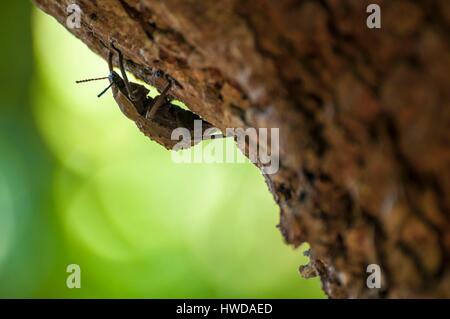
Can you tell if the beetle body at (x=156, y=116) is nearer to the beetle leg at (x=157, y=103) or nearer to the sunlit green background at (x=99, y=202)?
the beetle leg at (x=157, y=103)

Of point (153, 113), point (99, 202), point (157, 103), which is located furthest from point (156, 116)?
point (99, 202)

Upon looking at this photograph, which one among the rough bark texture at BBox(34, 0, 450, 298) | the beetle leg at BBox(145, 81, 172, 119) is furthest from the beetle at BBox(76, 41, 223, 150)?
the rough bark texture at BBox(34, 0, 450, 298)

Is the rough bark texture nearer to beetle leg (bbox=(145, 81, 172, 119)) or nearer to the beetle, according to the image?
beetle leg (bbox=(145, 81, 172, 119))

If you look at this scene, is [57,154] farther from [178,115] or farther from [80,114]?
[178,115]

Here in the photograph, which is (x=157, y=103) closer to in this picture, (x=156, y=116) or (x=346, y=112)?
(x=156, y=116)

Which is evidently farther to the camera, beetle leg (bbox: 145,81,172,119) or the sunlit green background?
the sunlit green background
